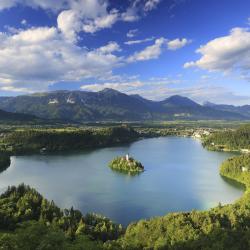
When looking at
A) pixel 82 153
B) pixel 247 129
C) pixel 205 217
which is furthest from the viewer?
pixel 247 129

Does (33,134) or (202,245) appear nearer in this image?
(202,245)

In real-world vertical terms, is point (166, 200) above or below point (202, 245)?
below

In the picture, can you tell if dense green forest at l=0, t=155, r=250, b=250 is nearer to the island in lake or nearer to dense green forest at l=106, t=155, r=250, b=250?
dense green forest at l=106, t=155, r=250, b=250

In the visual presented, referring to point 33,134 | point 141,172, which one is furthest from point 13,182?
point 33,134

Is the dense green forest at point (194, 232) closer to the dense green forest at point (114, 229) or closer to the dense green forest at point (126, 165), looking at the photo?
the dense green forest at point (114, 229)

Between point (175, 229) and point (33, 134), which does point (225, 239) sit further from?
point (33, 134)

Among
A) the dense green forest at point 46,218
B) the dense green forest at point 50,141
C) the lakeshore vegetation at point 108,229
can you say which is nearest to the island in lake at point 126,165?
the dense green forest at point 50,141
